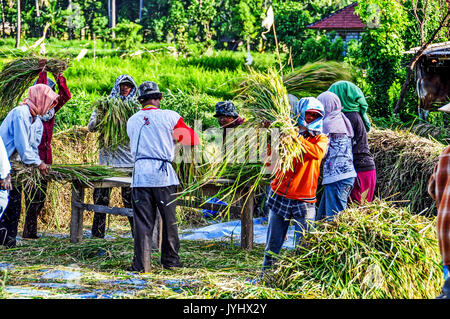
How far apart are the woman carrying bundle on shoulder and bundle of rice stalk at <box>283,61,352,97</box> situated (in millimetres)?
1320

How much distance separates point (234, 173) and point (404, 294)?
157 centimetres

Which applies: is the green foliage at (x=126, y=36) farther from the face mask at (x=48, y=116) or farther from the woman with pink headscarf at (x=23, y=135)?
the woman with pink headscarf at (x=23, y=135)

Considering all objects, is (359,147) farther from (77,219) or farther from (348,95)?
(77,219)

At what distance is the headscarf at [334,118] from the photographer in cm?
446

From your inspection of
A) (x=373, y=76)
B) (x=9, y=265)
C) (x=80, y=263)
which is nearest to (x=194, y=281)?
(x=80, y=263)

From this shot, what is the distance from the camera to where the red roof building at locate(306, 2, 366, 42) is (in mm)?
27344

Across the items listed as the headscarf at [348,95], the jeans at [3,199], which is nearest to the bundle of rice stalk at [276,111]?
the headscarf at [348,95]

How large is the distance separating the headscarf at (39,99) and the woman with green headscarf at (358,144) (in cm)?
247

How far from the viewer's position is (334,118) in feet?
14.7

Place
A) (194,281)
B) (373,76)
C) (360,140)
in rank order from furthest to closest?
(373,76) < (360,140) < (194,281)

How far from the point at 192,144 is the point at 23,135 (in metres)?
1.60

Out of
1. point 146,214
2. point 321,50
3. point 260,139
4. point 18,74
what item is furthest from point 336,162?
point 321,50
